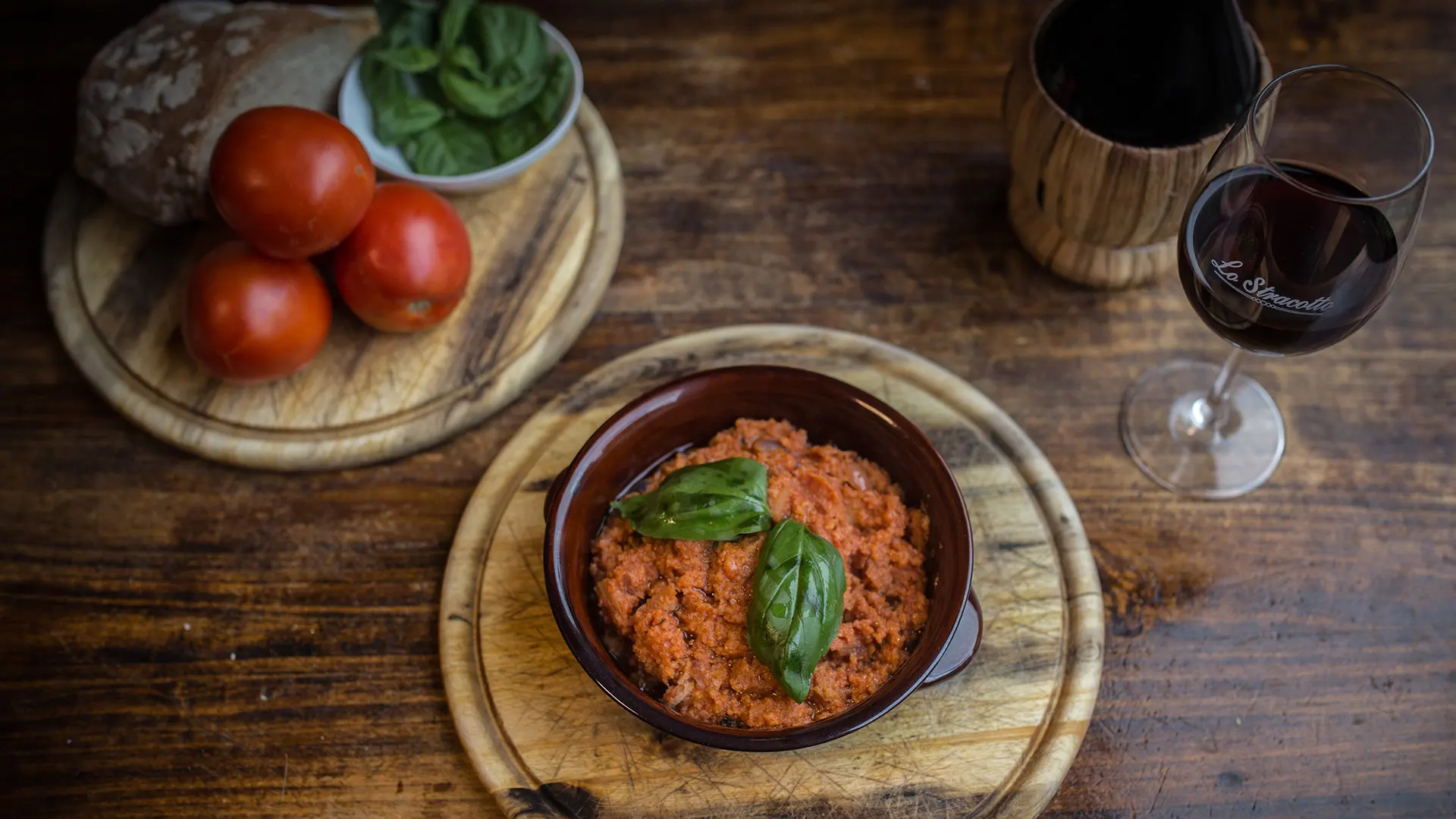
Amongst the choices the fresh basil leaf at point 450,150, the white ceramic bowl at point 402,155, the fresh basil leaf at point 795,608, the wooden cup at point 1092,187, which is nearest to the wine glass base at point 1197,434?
the wooden cup at point 1092,187

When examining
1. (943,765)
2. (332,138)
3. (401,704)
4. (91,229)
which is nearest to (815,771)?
(943,765)

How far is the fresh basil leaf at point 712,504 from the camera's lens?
4.66ft

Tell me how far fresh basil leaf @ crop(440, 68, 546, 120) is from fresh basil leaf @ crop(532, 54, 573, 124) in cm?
1

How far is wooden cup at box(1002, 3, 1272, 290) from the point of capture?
66.5 inches

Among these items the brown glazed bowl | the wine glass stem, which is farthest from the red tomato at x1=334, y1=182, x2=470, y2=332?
the wine glass stem

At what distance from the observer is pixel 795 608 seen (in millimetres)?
1360

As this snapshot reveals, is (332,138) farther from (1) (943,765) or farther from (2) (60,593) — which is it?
(1) (943,765)

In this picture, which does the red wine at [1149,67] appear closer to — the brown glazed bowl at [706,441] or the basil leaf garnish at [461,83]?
the brown glazed bowl at [706,441]

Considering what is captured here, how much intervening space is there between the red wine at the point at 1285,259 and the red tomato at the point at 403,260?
115 cm

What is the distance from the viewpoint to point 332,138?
1.74 metres

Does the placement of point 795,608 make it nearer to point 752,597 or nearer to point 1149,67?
point 752,597

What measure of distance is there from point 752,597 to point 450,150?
106 cm

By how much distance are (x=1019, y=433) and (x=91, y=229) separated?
5.58 feet

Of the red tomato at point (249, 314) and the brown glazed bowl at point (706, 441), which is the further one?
the red tomato at point (249, 314)
